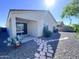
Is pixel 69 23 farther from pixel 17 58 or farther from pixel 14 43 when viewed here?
pixel 14 43

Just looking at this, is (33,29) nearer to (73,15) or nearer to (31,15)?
(31,15)

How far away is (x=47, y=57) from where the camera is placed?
38.6 feet

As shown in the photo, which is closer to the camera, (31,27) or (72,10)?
(72,10)

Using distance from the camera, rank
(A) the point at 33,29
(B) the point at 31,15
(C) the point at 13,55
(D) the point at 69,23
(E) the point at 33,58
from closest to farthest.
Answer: (D) the point at 69,23 → (E) the point at 33,58 → (C) the point at 13,55 → (B) the point at 31,15 → (A) the point at 33,29

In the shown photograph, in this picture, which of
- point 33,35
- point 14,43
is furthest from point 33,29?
point 14,43

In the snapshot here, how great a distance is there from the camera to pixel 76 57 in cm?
1154

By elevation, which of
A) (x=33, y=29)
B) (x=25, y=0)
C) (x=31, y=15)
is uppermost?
(x=25, y=0)

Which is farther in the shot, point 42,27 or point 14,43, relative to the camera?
point 42,27

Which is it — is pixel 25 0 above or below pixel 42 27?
above

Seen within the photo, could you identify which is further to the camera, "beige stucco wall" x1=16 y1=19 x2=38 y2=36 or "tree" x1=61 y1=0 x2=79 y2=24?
"beige stucco wall" x1=16 y1=19 x2=38 y2=36

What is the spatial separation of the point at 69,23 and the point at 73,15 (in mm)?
630

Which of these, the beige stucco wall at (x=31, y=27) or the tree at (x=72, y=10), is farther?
the beige stucco wall at (x=31, y=27)

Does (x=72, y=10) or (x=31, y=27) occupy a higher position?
(x=72, y=10)

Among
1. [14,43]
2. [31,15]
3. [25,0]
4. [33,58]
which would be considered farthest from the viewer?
[31,15]
